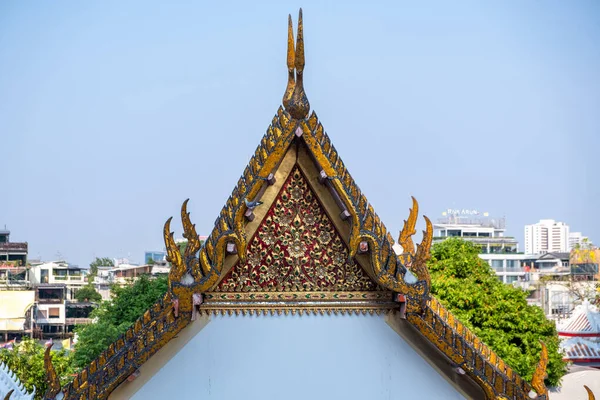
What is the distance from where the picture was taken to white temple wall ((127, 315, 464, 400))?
6.32 meters

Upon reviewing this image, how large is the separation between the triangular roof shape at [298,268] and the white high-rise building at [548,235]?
190m

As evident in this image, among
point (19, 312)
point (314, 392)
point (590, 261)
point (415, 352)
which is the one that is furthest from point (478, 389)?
point (590, 261)

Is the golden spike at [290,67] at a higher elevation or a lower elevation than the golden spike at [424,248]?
higher

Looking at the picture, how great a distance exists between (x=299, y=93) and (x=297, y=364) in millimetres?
1925

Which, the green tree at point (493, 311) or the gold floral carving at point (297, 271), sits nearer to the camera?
the gold floral carving at point (297, 271)

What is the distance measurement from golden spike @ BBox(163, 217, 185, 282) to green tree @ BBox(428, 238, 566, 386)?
26.2m

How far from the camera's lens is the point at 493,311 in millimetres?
32875

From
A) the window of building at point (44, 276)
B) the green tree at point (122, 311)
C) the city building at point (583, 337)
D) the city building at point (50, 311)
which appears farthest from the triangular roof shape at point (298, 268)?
the window of building at point (44, 276)

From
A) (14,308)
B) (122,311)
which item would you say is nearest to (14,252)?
(14,308)

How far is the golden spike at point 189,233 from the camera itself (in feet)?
20.7

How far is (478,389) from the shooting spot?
6285 millimetres

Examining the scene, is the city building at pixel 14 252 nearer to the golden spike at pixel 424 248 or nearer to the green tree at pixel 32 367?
the green tree at pixel 32 367

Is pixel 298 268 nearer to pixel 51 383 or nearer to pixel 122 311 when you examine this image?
pixel 51 383

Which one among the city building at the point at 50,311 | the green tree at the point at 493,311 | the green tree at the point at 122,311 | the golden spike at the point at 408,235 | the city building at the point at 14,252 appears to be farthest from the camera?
the city building at the point at 14,252
